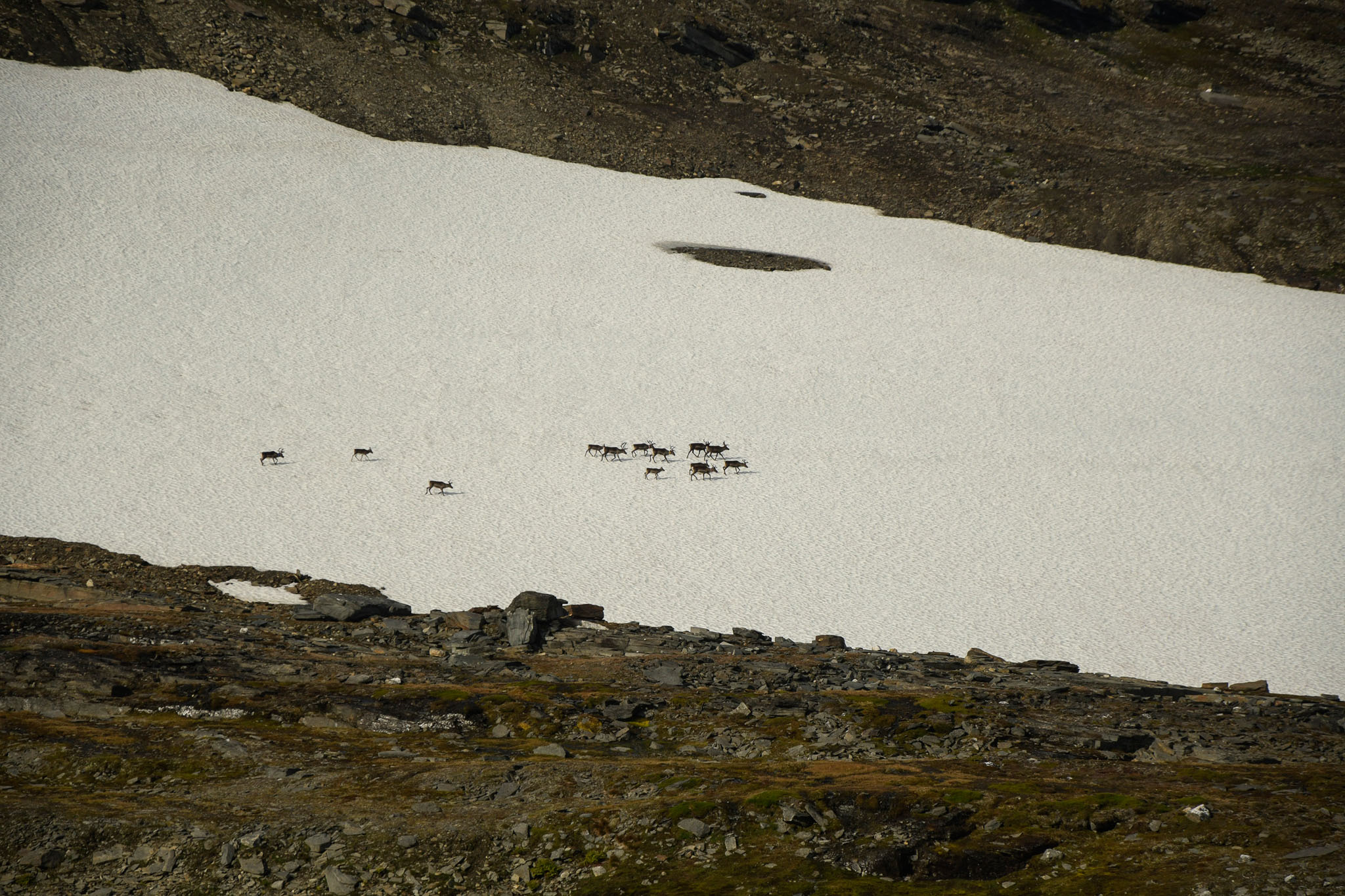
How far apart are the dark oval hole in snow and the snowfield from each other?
997 millimetres

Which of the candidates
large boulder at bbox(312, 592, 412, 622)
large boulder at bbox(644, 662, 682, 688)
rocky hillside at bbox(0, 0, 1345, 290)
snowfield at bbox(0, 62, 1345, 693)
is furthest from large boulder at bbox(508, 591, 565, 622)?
rocky hillside at bbox(0, 0, 1345, 290)

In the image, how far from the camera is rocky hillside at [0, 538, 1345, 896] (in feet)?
35.6

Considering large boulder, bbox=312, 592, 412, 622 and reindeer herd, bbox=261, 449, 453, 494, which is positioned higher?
reindeer herd, bbox=261, 449, 453, 494

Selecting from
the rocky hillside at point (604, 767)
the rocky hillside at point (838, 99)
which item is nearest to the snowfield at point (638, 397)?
the rocky hillside at point (838, 99)

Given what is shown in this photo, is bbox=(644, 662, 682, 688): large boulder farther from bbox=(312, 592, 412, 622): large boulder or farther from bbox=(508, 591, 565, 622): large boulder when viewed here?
bbox=(312, 592, 412, 622): large boulder

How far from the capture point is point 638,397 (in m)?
40.1

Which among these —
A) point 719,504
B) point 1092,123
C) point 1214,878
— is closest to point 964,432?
point 719,504

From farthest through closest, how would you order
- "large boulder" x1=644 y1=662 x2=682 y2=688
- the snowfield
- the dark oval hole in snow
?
A: the dark oval hole in snow → the snowfield → "large boulder" x1=644 y1=662 x2=682 y2=688

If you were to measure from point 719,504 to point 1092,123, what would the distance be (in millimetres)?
62462

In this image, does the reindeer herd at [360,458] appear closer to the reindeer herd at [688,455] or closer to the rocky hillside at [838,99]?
the reindeer herd at [688,455]

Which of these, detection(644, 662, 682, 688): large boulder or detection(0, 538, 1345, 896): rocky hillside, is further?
detection(644, 662, 682, 688): large boulder

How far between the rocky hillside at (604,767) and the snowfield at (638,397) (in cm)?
564

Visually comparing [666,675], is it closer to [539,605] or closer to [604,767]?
[539,605]

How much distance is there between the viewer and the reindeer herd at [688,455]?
3400 centimetres
